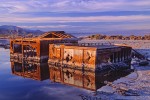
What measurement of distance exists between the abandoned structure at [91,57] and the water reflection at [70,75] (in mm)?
815

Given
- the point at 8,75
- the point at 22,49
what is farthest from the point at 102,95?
the point at 22,49

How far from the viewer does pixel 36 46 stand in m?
40.3

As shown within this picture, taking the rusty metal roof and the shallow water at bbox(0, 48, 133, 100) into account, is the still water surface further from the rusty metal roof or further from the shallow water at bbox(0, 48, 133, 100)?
the rusty metal roof

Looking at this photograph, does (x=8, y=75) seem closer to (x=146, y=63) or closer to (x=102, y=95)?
(x=102, y=95)

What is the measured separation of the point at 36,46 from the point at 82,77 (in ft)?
46.6

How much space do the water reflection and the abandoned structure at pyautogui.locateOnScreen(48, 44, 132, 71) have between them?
815 mm

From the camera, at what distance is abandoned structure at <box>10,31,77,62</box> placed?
40.2 m

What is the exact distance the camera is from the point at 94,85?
80.4ft

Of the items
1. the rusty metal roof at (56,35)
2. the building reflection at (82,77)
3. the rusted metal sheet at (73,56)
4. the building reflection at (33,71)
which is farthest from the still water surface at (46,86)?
the rusty metal roof at (56,35)

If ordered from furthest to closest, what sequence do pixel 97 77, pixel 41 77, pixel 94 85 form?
pixel 41 77 → pixel 97 77 → pixel 94 85

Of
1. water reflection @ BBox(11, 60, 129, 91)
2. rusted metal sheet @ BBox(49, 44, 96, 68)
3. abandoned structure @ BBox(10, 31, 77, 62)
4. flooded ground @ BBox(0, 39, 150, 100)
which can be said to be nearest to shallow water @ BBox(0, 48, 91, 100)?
flooded ground @ BBox(0, 39, 150, 100)

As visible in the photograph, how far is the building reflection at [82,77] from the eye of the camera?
25.1 metres

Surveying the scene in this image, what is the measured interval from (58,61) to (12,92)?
1393cm

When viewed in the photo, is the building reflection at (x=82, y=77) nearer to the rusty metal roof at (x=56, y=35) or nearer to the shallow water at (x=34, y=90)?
the shallow water at (x=34, y=90)
